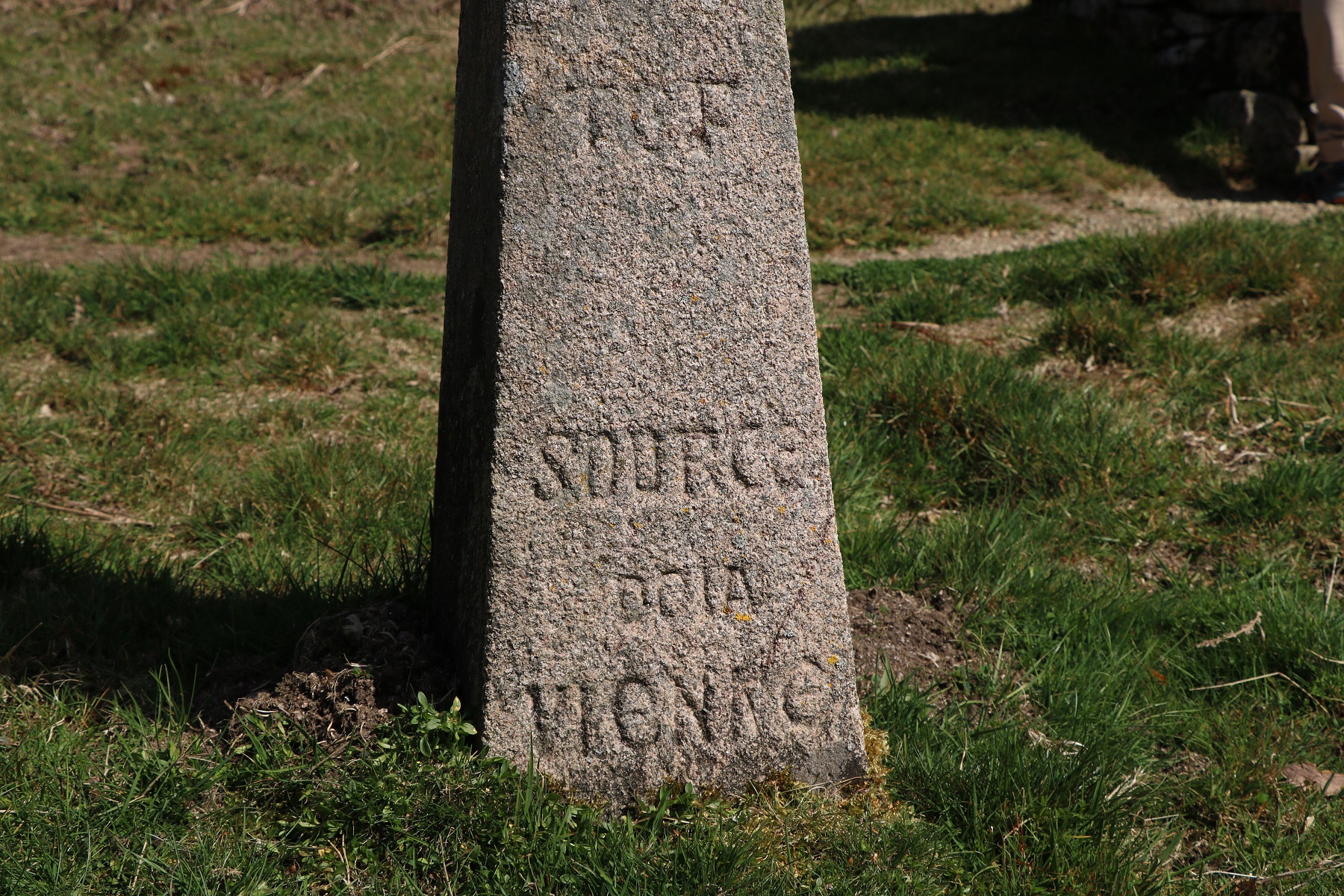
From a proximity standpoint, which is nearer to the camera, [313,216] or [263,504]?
[263,504]

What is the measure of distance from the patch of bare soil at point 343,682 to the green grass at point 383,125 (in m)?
3.76

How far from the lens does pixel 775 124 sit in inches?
75.4

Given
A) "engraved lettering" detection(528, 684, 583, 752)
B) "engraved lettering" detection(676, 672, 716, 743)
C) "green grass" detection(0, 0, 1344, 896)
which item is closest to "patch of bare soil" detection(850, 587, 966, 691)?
"green grass" detection(0, 0, 1344, 896)

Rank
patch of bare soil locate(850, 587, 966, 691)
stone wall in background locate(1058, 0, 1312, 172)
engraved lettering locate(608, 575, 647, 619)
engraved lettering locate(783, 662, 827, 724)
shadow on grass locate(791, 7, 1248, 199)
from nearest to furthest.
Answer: engraved lettering locate(608, 575, 647, 619), engraved lettering locate(783, 662, 827, 724), patch of bare soil locate(850, 587, 966, 691), stone wall in background locate(1058, 0, 1312, 172), shadow on grass locate(791, 7, 1248, 199)

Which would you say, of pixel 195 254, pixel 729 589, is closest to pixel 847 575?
pixel 729 589

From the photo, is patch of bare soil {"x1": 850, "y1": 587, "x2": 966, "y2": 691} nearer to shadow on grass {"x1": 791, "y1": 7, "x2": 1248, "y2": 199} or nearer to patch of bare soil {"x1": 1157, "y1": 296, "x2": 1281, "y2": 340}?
patch of bare soil {"x1": 1157, "y1": 296, "x2": 1281, "y2": 340}

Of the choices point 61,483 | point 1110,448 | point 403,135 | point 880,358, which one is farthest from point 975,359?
point 403,135

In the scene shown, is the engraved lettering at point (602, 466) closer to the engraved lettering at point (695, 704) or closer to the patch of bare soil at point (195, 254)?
the engraved lettering at point (695, 704)

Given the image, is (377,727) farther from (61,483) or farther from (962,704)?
(61,483)

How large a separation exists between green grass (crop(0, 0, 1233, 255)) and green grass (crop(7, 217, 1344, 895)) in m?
1.13

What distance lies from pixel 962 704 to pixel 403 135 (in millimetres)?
5930

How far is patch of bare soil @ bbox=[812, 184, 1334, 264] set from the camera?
582 centimetres

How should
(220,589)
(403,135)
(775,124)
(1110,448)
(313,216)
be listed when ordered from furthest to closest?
1. (403,135)
2. (313,216)
3. (1110,448)
4. (220,589)
5. (775,124)

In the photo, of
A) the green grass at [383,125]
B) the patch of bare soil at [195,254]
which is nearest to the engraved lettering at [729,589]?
the patch of bare soil at [195,254]
